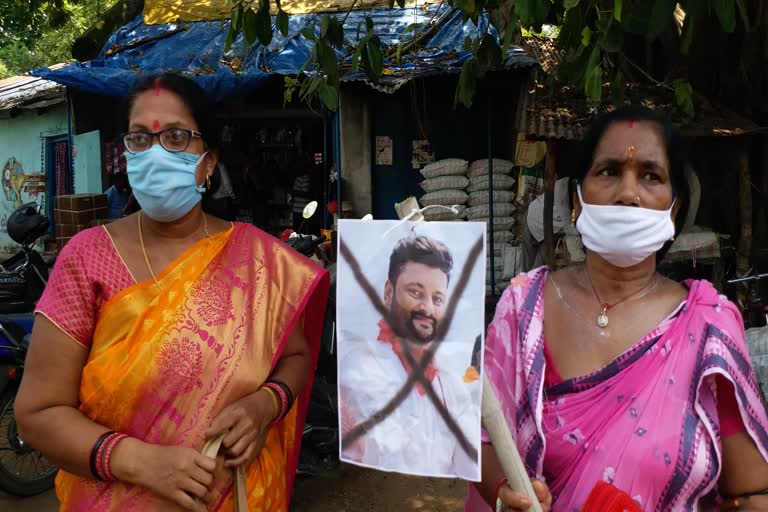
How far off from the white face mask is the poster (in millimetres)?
433

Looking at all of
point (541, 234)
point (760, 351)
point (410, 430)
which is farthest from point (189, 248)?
point (541, 234)

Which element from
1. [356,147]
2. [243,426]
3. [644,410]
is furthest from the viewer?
[356,147]

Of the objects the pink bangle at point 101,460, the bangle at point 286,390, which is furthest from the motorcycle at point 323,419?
the pink bangle at point 101,460

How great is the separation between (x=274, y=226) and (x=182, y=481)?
894cm

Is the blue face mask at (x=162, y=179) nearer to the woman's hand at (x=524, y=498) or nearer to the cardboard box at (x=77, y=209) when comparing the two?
the woman's hand at (x=524, y=498)

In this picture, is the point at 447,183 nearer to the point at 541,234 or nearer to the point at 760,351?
the point at 541,234

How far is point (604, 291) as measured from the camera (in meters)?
1.67

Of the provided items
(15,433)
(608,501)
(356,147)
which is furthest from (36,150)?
(608,501)

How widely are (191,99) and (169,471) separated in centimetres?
92

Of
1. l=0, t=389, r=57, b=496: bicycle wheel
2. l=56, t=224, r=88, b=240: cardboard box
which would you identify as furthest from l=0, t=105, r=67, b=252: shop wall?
l=0, t=389, r=57, b=496: bicycle wheel

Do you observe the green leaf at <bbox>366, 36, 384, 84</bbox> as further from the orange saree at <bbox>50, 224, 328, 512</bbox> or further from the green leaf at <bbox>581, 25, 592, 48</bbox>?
the orange saree at <bbox>50, 224, 328, 512</bbox>

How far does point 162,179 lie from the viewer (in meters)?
1.73

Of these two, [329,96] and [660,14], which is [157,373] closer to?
[329,96]

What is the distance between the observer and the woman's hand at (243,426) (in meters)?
1.60
